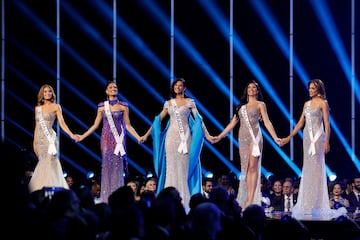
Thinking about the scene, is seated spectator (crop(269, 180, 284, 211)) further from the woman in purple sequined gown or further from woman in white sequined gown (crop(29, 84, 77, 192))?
woman in white sequined gown (crop(29, 84, 77, 192))

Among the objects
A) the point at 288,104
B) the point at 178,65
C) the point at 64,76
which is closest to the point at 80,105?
the point at 64,76

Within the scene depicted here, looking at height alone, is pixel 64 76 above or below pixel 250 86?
above

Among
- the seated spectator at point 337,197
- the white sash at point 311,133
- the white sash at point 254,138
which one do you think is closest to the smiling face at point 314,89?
the white sash at point 311,133

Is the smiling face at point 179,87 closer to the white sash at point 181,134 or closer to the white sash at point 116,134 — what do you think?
the white sash at point 181,134

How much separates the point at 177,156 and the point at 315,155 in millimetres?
1609

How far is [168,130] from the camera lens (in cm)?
1046

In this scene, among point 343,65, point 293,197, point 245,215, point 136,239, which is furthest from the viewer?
point 343,65

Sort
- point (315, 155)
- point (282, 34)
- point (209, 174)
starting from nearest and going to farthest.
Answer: point (315, 155)
point (209, 174)
point (282, 34)

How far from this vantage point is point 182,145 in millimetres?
10352

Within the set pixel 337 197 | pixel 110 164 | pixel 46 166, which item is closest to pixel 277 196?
pixel 337 197

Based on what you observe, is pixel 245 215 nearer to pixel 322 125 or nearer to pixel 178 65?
pixel 322 125

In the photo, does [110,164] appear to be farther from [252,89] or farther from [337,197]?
[337,197]

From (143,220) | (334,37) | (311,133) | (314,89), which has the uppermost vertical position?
(334,37)

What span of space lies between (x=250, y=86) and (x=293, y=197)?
7.28 feet
